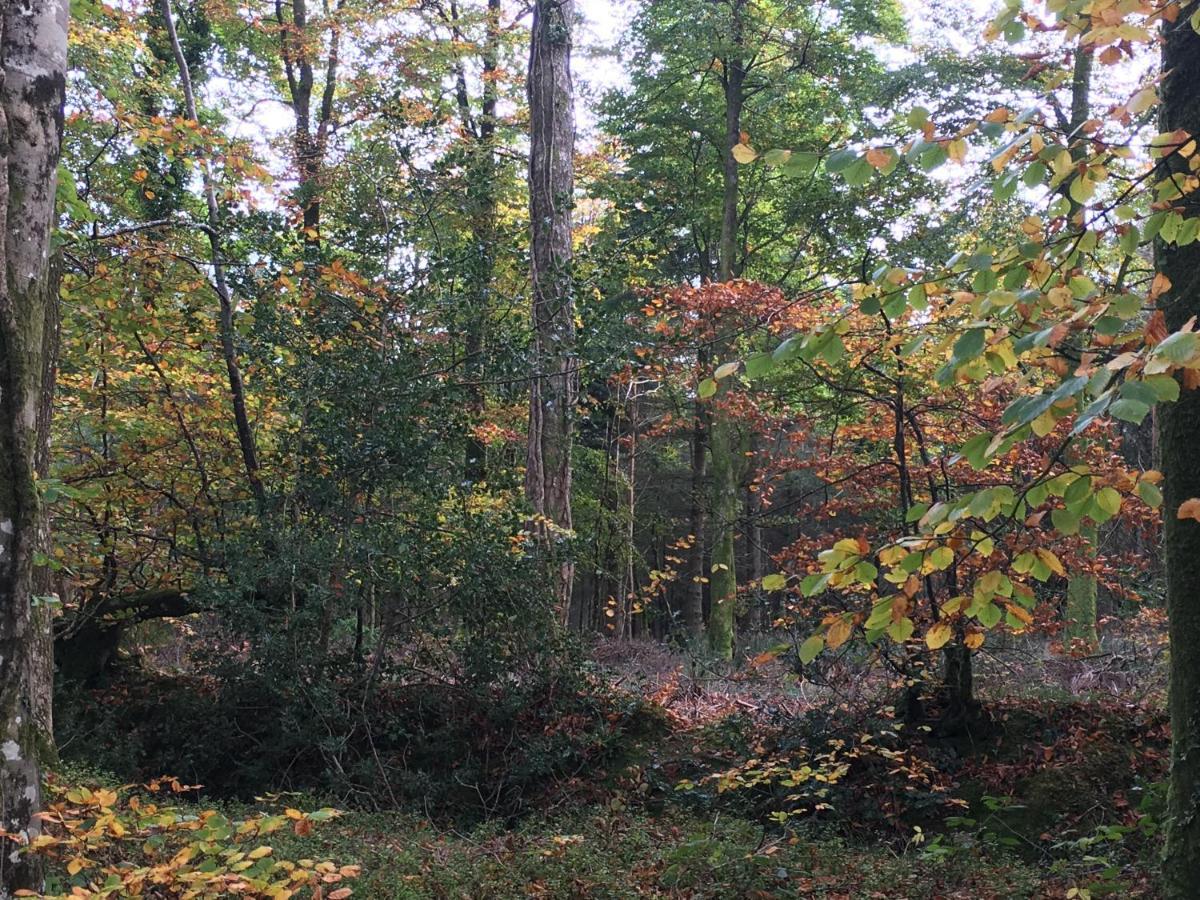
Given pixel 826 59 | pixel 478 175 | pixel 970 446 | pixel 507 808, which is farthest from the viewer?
pixel 826 59

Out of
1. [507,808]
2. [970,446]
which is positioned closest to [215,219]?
[507,808]

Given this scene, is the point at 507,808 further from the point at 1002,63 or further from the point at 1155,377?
the point at 1002,63

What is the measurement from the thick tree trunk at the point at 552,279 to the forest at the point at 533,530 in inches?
1.7

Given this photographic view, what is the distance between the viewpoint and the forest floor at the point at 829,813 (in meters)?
4.84

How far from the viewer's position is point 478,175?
354 inches

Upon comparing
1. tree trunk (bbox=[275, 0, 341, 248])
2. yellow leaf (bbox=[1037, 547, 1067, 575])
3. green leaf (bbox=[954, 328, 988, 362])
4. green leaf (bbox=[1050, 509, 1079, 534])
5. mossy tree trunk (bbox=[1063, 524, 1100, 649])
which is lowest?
mossy tree trunk (bbox=[1063, 524, 1100, 649])

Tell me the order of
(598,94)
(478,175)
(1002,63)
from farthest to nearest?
(598,94) < (1002,63) < (478,175)

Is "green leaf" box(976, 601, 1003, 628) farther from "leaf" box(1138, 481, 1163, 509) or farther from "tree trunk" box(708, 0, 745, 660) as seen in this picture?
"tree trunk" box(708, 0, 745, 660)

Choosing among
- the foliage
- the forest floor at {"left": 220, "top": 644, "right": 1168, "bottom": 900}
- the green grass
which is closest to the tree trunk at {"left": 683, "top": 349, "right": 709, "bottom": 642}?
the forest floor at {"left": 220, "top": 644, "right": 1168, "bottom": 900}

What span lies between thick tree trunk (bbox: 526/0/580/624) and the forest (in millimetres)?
42

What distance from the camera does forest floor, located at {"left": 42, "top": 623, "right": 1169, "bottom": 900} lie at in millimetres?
4844

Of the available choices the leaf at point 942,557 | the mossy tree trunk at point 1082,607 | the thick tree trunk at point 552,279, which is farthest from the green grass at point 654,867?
the mossy tree trunk at point 1082,607

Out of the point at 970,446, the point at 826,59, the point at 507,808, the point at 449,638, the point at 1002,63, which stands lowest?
the point at 507,808

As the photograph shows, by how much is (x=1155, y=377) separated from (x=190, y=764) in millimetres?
8453
